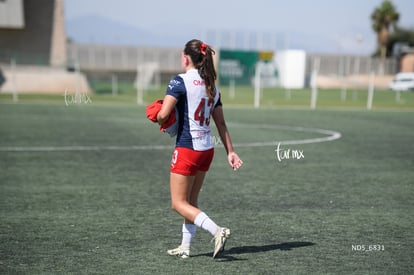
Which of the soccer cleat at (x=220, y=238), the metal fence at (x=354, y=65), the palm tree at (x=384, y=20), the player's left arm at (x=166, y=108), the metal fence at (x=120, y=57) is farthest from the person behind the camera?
the palm tree at (x=384, y=20)

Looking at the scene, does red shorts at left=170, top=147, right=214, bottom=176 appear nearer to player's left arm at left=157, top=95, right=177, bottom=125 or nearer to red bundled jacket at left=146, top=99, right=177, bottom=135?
red bundled jacket at left=146, top=99, right=177, bottom=135

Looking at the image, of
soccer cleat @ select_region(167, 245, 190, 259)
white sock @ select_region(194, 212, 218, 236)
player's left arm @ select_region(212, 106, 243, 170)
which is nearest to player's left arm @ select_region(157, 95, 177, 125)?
player's left arm @ select_region(212, 106, 243, 170)

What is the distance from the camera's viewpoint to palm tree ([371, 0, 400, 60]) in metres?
81.2

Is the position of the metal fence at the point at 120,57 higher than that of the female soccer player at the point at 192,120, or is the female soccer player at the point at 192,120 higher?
the female soccer player at the point at 192,120

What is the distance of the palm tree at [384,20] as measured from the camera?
81250 mm

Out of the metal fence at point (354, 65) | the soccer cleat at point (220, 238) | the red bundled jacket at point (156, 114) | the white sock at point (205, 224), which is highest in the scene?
the red bundled jacket at point (156, 114)

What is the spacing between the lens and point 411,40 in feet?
277

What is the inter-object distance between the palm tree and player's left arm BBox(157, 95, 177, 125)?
79.0 metres

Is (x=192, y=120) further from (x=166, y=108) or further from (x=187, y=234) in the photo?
(x=187, y=234)

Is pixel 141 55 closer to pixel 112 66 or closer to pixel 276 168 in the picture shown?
pixel 112 66

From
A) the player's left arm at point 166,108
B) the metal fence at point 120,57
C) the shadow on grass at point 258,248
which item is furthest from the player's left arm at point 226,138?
the metal fence at point 120,57

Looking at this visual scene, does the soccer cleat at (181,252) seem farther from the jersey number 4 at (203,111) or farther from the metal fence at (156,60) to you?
the metal fence at (156,60)

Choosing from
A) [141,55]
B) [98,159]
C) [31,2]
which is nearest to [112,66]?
[141,55]

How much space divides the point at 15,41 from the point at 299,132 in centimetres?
3359
